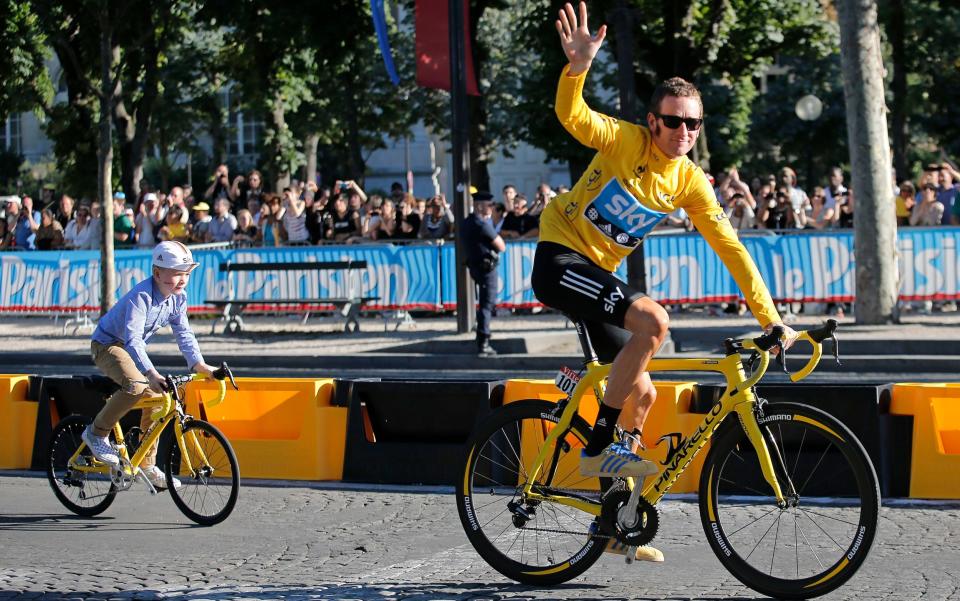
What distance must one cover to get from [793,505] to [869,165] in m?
13.5

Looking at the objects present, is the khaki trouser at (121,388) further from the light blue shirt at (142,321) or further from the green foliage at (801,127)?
the green foliage at (801,127)

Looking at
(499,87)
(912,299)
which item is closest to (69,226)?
(912,299)

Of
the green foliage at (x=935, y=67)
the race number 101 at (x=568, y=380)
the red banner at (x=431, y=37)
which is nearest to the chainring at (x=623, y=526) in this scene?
the race number 101 at (x=568, y=380)

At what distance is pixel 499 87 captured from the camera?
56.9m

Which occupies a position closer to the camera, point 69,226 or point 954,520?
point 954,520

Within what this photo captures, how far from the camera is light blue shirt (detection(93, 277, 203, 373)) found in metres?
8.06

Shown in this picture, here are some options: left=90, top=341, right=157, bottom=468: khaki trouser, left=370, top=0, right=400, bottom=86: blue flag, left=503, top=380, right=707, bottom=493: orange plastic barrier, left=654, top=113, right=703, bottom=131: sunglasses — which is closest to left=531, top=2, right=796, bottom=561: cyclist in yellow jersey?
left=654, top=113, right=703, bottom=131: sunglasses

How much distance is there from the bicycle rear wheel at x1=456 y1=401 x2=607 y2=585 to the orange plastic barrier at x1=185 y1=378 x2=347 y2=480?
308cm

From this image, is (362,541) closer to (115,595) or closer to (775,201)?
(115,595)

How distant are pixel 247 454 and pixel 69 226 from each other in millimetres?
16453

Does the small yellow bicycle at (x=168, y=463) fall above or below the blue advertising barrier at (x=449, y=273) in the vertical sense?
below

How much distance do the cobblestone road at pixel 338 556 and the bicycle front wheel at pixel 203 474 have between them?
0.11m

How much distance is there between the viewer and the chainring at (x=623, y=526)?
592 centimetres

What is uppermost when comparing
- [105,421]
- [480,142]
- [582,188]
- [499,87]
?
[499,87]
